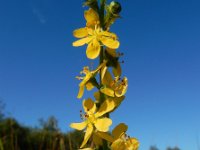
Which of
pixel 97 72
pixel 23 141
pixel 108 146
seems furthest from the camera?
pixel 23 141

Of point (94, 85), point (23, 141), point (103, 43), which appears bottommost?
point (94, 85)

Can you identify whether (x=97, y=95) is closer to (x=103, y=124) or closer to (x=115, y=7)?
(x=103, y=124)

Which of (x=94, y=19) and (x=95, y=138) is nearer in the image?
(x=95, y=138)

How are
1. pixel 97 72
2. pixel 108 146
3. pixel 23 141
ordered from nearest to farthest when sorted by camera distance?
pixel 108 146, pixel 97 72, pixel 23 141

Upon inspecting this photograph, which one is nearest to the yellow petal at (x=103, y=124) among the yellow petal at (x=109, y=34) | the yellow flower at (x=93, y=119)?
the yellow flower at (x=93, y=119)

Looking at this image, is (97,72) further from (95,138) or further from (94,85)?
(95,138)

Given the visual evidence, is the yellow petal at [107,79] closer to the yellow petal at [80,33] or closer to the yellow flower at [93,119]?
the yellow flower at [93,119]

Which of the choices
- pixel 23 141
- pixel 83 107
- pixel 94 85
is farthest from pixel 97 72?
pixel 23 141
